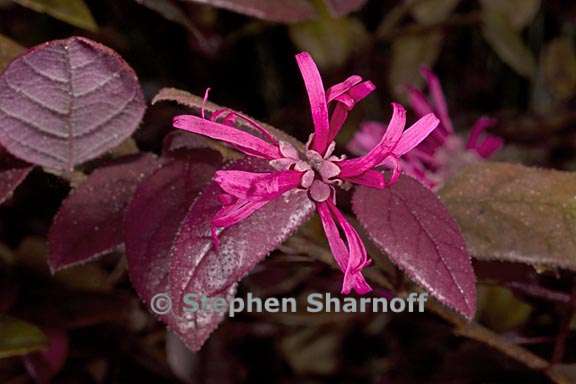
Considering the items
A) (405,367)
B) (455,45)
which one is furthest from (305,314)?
(455,45)

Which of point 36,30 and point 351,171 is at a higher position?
point 351,171

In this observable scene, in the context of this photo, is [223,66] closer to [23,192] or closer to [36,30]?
[36,30]

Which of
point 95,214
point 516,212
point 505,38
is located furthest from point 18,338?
point 505,38

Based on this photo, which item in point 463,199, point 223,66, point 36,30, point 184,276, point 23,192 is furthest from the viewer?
point 223,66

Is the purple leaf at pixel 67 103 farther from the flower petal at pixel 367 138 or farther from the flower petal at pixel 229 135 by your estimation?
the flower petal at pixel 367 138

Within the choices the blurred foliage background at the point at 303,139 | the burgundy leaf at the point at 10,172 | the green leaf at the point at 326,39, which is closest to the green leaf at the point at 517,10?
the blurred foliage background at the point at 303,139
